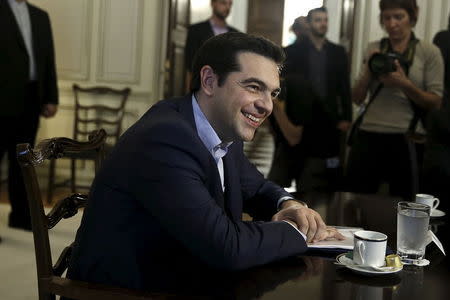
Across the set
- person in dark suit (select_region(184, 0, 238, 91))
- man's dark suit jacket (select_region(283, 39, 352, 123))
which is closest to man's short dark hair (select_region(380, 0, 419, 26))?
man's dark suit jacket (select_region(283, 39, 352, 123))

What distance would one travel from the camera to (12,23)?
11.7ft

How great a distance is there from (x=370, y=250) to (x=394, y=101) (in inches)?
88.0

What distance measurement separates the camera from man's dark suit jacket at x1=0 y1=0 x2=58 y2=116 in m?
3.50

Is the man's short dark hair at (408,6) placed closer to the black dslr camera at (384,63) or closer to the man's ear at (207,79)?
the black dslr camera at (384,63)

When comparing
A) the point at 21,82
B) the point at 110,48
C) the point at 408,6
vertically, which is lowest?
the point at 21,82

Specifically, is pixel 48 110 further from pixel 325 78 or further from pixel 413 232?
pixel 413 232

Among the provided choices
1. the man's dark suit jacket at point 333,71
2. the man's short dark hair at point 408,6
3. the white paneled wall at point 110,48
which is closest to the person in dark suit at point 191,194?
the man's short dark hair at point 408,6

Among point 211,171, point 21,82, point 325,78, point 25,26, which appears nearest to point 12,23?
point 25,26

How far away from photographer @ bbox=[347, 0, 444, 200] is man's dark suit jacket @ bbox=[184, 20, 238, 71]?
1.57 meters

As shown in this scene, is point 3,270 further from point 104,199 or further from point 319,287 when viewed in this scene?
point 319,287

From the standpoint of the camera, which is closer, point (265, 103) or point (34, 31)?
point (265, 103)

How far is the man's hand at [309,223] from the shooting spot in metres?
1.25

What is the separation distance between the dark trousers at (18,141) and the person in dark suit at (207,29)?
125cm

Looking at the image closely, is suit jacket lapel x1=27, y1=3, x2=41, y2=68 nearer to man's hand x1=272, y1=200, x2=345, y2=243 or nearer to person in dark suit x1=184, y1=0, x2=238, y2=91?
person in dark suit x1=184, y1=0, x2=238, y2=91
